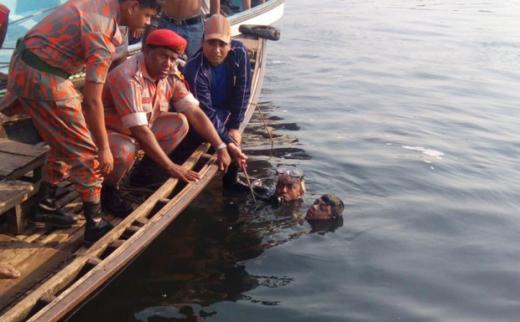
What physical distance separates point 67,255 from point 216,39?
2.28 meters

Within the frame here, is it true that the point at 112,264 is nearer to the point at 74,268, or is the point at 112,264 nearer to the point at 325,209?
the point at 74,268

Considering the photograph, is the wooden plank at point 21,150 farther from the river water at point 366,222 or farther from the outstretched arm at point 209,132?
the outstretched arm at point 209,132

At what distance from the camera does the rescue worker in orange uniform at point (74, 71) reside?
3307 millimetres

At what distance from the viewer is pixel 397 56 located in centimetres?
1399

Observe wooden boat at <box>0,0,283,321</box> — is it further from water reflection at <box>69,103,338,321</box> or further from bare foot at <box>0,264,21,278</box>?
water reflection at <box>69,103,338,321</box>

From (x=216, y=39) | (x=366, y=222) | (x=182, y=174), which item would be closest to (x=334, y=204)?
(x=366, y=222)

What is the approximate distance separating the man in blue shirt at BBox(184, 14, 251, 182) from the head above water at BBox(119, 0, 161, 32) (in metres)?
1.54

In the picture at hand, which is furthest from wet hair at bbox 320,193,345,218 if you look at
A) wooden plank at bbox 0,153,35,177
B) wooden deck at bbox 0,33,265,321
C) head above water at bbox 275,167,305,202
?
wooden plank at bbox 0,153,35,177

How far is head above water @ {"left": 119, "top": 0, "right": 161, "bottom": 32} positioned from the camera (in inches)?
132

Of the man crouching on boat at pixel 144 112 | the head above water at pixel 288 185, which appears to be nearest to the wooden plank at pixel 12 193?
the man crouching on boat at pixel 144 112

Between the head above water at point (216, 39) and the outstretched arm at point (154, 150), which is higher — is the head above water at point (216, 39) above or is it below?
above

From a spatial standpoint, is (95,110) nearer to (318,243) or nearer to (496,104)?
(318,243)

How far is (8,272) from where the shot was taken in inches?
134

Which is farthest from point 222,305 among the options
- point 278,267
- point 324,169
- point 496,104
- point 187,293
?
point 496,104
